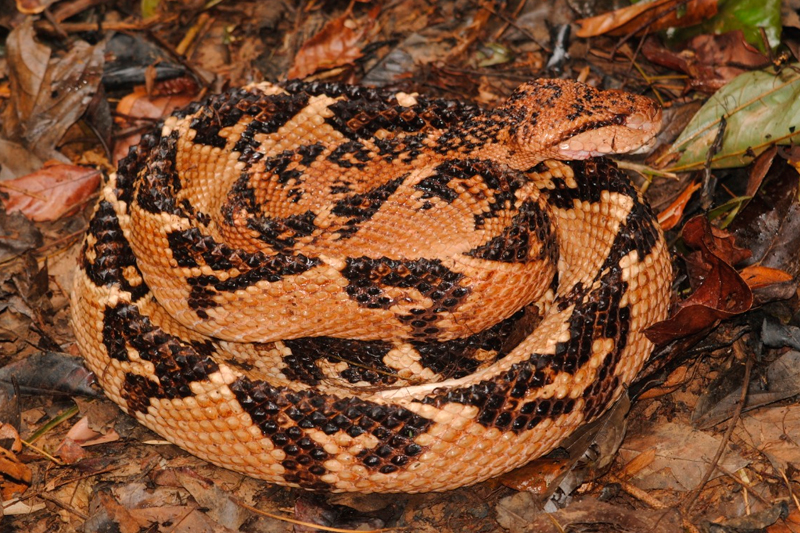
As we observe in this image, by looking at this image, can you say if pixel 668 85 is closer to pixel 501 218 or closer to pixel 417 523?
pixel 501 218

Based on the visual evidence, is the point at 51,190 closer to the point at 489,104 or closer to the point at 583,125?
the point at 489,104

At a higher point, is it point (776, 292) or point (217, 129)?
point (217, 129)

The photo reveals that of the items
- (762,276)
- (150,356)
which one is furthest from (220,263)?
(762,276)

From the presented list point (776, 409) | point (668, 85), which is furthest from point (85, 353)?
point (668, 85)

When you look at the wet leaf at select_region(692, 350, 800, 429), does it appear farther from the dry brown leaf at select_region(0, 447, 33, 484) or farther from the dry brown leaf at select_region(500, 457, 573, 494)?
the dry brown leaf at select_region(0, 447, 33, 484)

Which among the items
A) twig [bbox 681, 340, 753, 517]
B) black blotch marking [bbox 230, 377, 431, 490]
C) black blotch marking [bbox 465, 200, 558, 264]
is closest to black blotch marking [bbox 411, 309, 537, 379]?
black blotch marking [bbox 465, 200, 558, 264]
